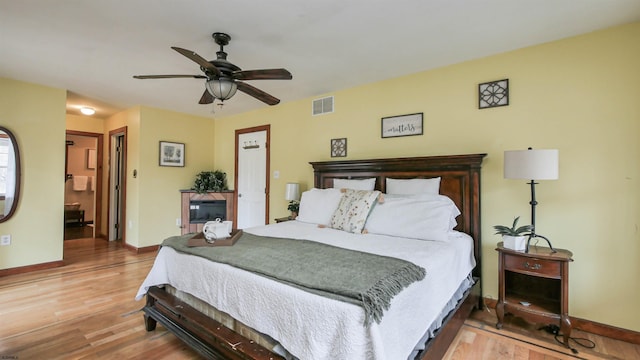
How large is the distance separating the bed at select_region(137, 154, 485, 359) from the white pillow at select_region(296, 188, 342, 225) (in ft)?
0.90

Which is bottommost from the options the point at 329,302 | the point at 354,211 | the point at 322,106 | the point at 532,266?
the point at 532,266

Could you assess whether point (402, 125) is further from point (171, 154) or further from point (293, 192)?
point (171, 154)

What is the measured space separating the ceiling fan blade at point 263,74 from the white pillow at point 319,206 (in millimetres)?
1407

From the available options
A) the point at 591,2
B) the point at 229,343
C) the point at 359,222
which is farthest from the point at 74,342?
the point at 591,2

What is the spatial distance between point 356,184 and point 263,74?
1.67 meters

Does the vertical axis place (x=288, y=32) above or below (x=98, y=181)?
above

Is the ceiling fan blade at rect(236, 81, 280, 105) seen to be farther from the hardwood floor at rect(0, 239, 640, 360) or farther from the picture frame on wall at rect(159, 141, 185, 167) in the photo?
the picture frame on wall at rect(159, 141, 185, 167)

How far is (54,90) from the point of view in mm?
3883

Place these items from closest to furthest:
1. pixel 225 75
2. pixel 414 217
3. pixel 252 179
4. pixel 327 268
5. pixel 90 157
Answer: pixel 327 268 < pixel 225 75 < pixel 414 217 < pixel 252 179 < pixel 90 157

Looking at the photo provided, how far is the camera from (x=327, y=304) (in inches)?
49.7

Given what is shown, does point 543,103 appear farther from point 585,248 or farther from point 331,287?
point 331,287

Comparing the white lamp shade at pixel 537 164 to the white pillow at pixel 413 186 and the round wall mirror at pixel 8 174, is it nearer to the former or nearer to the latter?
the white pillow at pixel 413 186

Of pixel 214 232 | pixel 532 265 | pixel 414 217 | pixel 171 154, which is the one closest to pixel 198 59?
pixel 214 232

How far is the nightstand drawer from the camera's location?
84.3 inches
